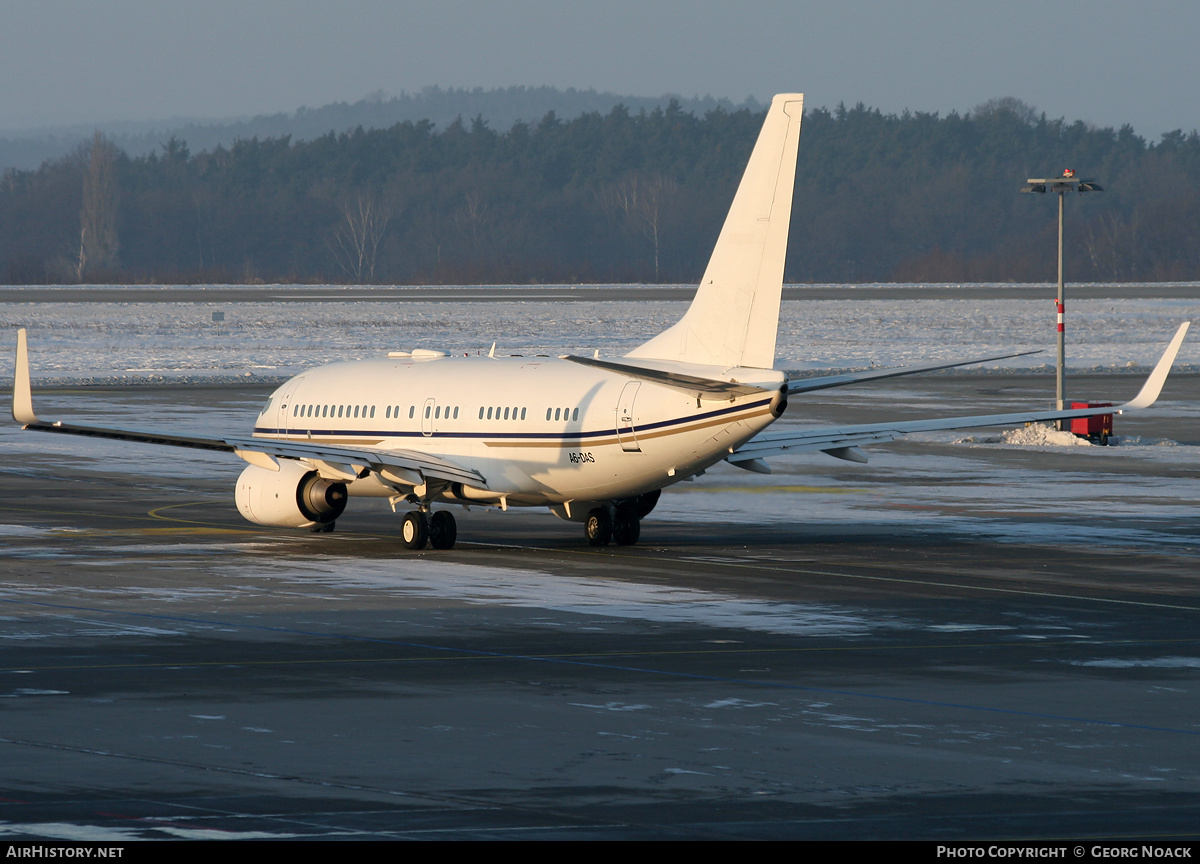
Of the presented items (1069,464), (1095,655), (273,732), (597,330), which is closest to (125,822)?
(273,732)

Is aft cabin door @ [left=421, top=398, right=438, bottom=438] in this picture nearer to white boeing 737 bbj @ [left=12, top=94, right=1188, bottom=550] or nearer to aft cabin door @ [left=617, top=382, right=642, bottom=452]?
white boeing 737 bbj @ [left=12, top=94, right=1188, bottom=550]

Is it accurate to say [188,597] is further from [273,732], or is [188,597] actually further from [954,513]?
[954,513]

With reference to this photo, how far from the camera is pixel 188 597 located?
2756 centimetres

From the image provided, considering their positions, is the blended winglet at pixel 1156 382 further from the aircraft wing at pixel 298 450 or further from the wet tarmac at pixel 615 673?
the aircraft wing at pixel 298 450

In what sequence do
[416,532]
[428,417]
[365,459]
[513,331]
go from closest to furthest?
[365,459] → [416,532] → [428,417] → [513,331]

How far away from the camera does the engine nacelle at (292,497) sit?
1400 inches

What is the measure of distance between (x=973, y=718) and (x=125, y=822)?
354 inches

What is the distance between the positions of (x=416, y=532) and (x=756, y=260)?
8558 mm

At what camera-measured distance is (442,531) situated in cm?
3397

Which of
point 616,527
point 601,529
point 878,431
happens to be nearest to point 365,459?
point 601,529

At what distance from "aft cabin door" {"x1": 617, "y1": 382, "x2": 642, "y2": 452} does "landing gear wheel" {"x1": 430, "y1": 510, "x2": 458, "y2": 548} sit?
4160mm

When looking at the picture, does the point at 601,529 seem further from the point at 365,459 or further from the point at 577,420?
the point at 365,459

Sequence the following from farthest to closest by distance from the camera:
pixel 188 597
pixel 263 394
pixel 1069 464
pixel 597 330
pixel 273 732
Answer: pixel 597 330 < pixel 263 394 < pixel 1069 464 < pixel 188 597 < pixel 273 732

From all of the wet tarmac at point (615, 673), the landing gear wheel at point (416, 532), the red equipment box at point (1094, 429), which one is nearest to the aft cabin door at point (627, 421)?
the wet tarmac at point (615, 673)
